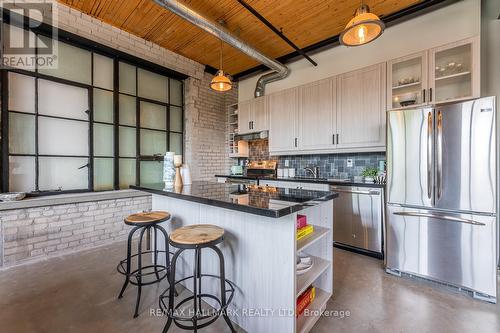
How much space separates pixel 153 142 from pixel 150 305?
2841mm

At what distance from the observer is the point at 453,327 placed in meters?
1.65

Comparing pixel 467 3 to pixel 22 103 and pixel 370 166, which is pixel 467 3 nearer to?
pixel 370 166

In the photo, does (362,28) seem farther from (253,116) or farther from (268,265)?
(253,116)

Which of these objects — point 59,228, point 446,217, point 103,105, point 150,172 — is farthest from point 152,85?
point 446,217

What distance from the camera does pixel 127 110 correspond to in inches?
144

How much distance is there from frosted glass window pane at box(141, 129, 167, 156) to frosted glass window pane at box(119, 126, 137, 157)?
15 centimetres

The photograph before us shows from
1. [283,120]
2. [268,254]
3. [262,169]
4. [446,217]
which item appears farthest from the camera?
[262,169]

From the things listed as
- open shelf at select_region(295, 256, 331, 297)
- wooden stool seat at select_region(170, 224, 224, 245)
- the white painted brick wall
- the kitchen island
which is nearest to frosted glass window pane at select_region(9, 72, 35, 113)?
the white painted brick wall

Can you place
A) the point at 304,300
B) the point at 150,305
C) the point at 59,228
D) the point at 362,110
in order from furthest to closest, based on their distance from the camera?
the point at 362,110 → the point at 59,228 → the point at 150,305 → the point at 304,300

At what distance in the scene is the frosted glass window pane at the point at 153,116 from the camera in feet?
12.7

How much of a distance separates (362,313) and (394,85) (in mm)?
2820

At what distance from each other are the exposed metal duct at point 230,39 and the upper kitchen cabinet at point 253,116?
25cm

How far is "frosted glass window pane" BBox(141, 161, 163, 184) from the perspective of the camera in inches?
152

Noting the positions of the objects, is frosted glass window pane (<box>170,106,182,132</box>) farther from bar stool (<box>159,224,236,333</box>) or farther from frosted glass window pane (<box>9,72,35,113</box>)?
bar stool (<box>159,224,236,333</box>)
